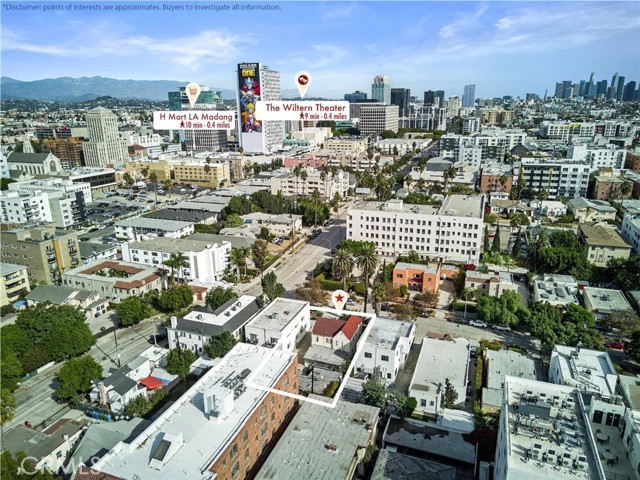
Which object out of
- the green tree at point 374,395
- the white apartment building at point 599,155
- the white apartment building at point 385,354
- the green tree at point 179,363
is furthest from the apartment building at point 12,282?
the white apartment building at point 599,155

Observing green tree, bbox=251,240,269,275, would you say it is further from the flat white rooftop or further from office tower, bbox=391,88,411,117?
office tower, bbox=391,88,411,117

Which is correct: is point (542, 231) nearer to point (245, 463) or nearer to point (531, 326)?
point (531, 326)

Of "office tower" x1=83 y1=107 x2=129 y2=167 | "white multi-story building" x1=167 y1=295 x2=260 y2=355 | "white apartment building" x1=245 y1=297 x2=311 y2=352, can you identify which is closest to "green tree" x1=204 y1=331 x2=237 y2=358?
"white multi-story building" x1=167 y1=295 x2=260 y2=355

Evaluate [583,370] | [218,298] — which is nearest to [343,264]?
[218,298]

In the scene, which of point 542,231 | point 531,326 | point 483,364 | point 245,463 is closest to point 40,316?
point 245,463

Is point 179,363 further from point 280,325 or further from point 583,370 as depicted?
point 583,370

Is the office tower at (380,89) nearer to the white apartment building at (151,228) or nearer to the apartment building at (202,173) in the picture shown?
the apartment building at (202,173)
